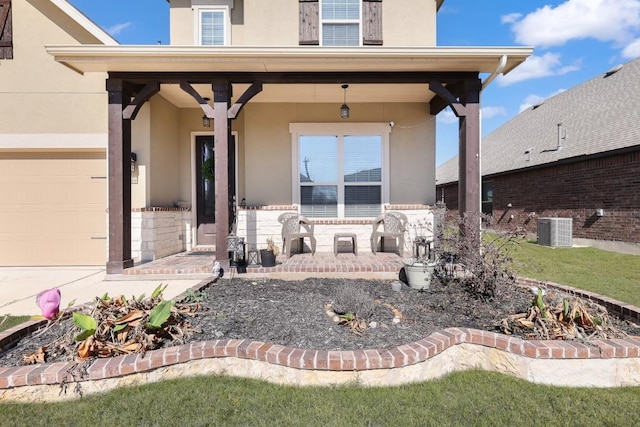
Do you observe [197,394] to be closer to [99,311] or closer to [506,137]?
[99,311]

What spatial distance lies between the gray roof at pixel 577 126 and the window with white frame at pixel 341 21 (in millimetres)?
7064

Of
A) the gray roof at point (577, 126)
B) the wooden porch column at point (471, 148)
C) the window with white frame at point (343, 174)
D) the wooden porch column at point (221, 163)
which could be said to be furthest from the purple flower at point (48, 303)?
the gray roof at point (577, 126)

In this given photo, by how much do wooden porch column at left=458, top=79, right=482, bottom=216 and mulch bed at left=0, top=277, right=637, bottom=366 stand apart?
1.49 meters

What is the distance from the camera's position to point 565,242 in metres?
8.78

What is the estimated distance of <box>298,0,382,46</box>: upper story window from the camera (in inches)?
258

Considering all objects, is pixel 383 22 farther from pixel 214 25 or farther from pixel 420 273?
pixel 420 273

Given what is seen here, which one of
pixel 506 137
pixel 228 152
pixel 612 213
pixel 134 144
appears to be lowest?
pixel 612 213

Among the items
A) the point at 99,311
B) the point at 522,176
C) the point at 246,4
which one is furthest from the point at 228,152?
the point at 522,176

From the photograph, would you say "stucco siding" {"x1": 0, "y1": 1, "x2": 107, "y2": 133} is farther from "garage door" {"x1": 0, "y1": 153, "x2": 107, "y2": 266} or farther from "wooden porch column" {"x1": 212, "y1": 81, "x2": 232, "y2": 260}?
"wooden porch column" {"x1": 212, "y1": 81, "x2": 232, "y2": 260}

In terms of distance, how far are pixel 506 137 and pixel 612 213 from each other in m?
8.51

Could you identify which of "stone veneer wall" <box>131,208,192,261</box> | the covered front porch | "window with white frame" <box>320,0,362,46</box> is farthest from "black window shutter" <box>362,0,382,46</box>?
"stone veneer wall" <box>131,208,192,261</box>

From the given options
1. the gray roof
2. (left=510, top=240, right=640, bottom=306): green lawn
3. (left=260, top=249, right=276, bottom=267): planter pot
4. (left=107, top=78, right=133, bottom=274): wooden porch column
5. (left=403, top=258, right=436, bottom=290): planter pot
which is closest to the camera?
(left=403, top=258, right=436, bottom=290): planter pot

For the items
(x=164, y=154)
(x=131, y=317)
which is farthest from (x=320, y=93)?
(x=131, y=317)

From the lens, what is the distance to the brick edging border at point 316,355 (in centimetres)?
219
